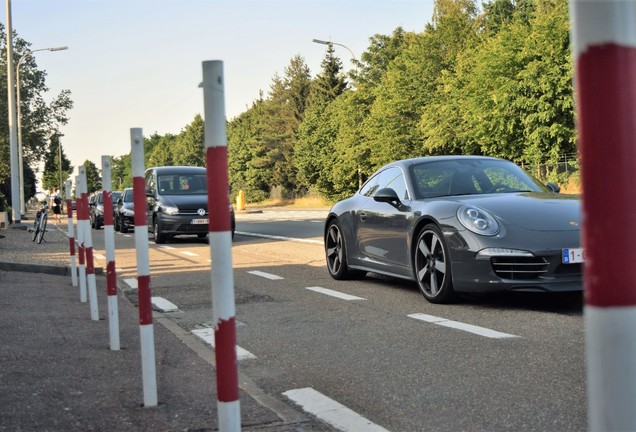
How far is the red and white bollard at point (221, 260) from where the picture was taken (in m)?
2.47

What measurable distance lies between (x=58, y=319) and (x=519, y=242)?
4.01 metres

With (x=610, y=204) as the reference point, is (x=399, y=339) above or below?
below

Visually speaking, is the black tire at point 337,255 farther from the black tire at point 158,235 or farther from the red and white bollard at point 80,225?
the black tire at point 158,235

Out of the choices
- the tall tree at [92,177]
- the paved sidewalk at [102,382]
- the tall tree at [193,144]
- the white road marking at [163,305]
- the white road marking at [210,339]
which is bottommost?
the white road marking at [163,305]

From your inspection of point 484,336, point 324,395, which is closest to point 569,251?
point 484,336

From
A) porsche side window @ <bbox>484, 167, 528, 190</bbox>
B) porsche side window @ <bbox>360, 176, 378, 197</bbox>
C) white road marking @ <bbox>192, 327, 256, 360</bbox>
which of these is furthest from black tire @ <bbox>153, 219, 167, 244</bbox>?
white road marking @ <bbox>192, 327, 256, 360</bbox>

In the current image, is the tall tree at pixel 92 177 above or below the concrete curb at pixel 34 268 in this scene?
above

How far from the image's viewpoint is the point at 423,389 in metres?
4.49

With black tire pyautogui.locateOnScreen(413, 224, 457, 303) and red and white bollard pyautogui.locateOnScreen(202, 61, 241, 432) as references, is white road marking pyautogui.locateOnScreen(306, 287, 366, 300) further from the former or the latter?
red and white bollard pyautogui.locateOnScreen(202, 61, 241, 432)

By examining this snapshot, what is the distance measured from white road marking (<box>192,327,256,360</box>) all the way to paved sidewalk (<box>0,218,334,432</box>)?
0.10 m

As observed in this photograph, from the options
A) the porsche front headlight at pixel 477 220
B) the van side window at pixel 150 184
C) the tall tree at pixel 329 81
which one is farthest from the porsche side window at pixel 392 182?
the tall tree at pixel 329 81

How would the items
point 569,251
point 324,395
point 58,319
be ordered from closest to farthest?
point 324,395
point 569,251
point 58,319

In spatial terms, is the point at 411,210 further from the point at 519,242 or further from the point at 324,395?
the point at 324,395

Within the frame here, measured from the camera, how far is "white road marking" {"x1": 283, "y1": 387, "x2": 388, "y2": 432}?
3.80 m
